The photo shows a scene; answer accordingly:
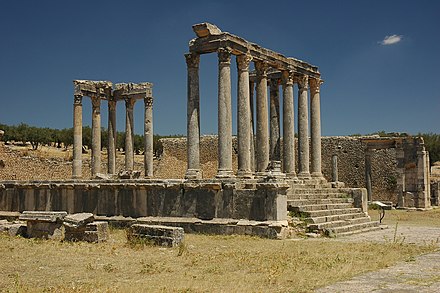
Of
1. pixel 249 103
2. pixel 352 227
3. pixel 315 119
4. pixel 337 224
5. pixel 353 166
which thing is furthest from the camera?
pixel 353 166

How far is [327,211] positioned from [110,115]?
1357 centimetres

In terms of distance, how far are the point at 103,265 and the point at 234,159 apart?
3086 centimetres

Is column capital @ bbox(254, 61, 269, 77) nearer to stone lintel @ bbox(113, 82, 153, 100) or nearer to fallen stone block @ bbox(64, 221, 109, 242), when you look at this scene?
stone lintel @ bbox(113, 82, 153, 100)

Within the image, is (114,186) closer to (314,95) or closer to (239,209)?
(239,209)

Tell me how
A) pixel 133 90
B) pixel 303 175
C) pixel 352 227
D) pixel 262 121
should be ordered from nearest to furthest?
pixel 352 227 < pixel 262 121 < pixel 303 175 < pixel 133 90

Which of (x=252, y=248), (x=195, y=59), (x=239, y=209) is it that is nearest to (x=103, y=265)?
(x=252, y=248)

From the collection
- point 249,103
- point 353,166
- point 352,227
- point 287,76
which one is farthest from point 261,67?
point 353,166

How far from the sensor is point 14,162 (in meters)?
33.8

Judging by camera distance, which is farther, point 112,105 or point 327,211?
point 112,105

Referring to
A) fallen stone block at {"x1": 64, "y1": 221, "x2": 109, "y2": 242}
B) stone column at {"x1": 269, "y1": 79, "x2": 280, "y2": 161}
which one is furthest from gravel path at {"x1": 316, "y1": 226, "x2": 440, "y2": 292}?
stone column at {"x1": 269, "y1": 79, "x2": 280, "y2": 161}

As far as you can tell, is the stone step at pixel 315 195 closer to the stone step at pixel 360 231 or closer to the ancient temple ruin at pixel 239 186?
the ancient temple ruin at pixel 239 186

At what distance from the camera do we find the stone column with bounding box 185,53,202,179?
18.1m

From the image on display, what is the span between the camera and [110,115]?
2714cm

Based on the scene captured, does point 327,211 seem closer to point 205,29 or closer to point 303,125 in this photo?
point 303,125
